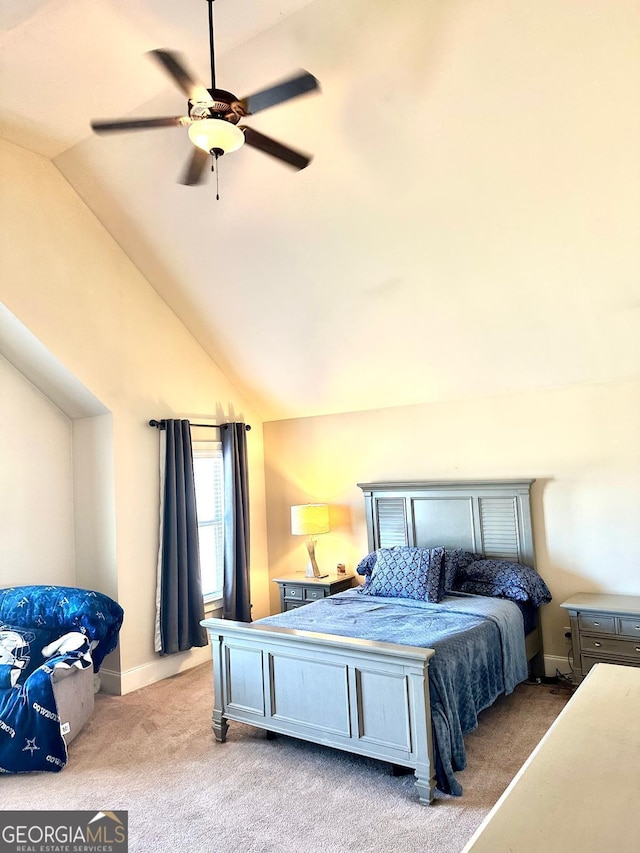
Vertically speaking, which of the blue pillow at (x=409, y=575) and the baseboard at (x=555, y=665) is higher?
the blue pillow at (x=409, y=575)

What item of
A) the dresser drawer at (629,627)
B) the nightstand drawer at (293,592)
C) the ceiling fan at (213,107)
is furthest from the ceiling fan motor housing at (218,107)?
the nightstand drawer at (293,592)

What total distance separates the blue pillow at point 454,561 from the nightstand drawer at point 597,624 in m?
0.86

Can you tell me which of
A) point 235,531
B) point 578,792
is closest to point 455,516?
point 235,531

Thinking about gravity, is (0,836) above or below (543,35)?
below

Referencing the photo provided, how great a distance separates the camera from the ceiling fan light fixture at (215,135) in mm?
2309

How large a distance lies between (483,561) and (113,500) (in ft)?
9.21

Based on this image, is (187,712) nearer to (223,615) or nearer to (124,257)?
(223,615)

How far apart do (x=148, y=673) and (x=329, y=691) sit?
2.09 meters

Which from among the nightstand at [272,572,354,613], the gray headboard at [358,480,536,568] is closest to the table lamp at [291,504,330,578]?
the nightstand at [272,572,354,613]

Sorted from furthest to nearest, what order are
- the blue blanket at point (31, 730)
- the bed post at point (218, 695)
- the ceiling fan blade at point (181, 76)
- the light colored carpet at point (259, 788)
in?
the bed post at point (218, 695) → the blue blanket at point (31, 730) → the light colored carpet at point (259, 788) → the ceiling fan blade at point (181, 76)

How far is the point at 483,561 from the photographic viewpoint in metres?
4.43

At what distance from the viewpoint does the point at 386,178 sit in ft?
11.4

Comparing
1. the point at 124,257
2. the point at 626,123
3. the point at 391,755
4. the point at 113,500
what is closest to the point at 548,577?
the point at 391,755

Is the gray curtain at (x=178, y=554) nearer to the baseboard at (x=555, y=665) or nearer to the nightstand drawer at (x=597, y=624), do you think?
the baseboard at (x=555, y=665)
